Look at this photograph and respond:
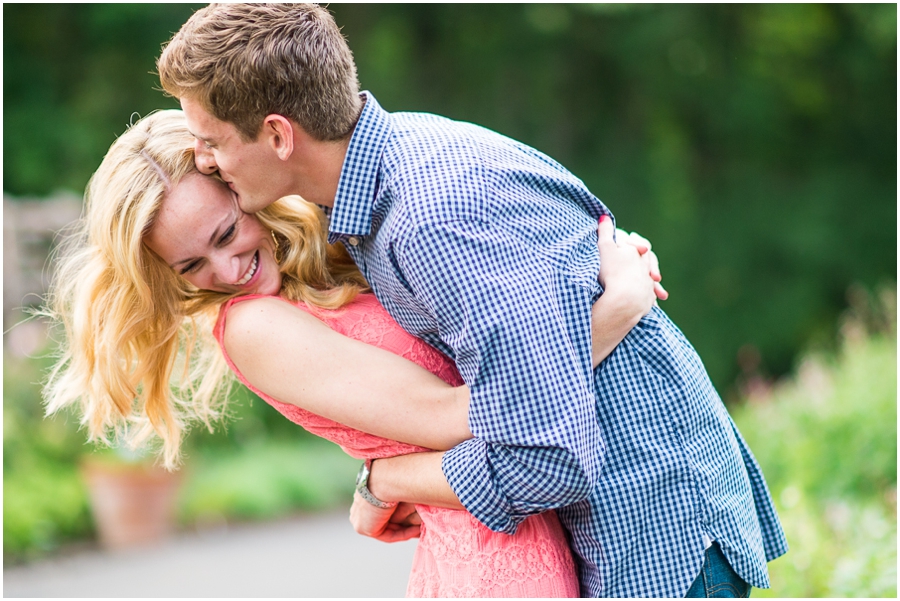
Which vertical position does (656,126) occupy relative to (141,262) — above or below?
below

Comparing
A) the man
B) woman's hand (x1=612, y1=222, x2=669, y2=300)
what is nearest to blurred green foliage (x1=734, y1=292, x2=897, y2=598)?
the man

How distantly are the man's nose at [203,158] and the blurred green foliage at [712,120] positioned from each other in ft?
27.5

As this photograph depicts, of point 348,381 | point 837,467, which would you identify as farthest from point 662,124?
point 348,381

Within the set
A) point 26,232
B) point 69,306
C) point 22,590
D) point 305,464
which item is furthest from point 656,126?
point 69,306

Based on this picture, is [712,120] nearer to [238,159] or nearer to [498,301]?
[238,159]

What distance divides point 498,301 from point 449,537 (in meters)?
0.66

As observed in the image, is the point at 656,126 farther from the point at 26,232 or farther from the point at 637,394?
the point at 637,394

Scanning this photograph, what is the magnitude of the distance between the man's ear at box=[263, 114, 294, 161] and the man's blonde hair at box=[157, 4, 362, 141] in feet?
0.05

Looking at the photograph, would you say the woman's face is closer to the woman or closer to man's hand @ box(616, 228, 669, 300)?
the woman

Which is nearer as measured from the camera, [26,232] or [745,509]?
[745,509]

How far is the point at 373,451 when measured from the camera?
2.14 meters

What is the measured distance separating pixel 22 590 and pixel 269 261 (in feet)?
14.2

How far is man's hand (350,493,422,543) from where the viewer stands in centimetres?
221

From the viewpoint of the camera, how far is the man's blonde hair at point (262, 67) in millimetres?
1826
